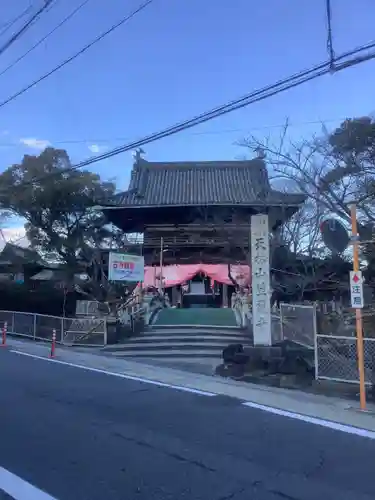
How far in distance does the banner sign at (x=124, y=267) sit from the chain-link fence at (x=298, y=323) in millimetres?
6670

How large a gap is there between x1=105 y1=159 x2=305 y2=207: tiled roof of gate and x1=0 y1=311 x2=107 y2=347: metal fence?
7927 millimetres

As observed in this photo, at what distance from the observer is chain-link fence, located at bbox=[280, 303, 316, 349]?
12.3 m

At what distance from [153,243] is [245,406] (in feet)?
61.0

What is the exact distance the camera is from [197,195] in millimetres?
27094

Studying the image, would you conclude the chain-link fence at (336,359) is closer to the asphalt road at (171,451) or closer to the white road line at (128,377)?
the asphalt road at (171,451)

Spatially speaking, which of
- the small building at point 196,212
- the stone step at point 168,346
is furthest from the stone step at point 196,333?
the small building at point 196,212

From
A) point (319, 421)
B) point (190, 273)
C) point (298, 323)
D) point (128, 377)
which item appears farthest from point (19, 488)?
point (190, 273)

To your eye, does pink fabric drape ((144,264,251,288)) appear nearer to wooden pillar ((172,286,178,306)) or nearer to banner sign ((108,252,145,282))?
wooden pillar ((172,286,178,306))

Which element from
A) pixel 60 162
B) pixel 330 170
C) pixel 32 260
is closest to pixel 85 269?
pixel 32 260

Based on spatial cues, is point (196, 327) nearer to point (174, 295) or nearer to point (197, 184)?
point (174, 295)

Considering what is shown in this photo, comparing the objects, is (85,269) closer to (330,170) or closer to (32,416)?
(330,170)

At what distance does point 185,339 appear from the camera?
16500 mm

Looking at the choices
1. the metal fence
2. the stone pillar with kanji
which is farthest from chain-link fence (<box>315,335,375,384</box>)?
the metal fence

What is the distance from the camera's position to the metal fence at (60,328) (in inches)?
679
